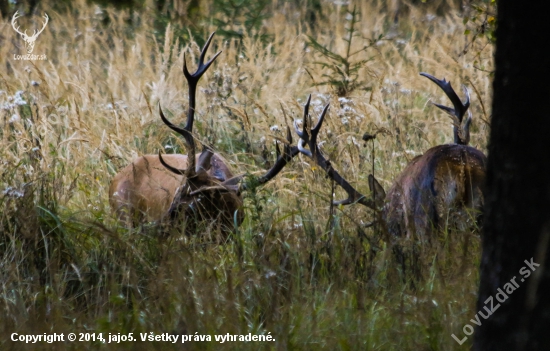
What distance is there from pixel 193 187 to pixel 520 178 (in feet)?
11.4

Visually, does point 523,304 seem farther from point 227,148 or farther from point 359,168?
point 227,148

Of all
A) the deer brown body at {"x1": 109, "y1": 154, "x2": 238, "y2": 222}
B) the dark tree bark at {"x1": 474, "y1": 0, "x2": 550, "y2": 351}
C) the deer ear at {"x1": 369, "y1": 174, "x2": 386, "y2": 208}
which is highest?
the dark tree bark at {"x1": 474, "y1": 0, "x2": 550, "y2": 351}

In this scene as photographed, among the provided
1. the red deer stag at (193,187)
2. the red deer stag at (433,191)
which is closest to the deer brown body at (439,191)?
the red deer stag at (433,191)

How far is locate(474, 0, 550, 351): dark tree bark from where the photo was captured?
8.13ft

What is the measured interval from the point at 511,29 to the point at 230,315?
162 cm

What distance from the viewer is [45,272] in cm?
437

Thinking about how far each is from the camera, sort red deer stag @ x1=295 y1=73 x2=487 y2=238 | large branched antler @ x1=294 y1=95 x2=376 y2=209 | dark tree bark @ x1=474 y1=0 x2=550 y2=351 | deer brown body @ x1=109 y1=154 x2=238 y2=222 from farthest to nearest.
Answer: deer brown body @ x1=109 y1=154 x2=238 y2=222 → large branched antler @ x1=294 y1=95 x2=376 y2=209 → red deer stag @ x1=295 y1=73 x2=487 y2=238 → dark tree bark @ x1=474 y1=0 x2=550 y2=351

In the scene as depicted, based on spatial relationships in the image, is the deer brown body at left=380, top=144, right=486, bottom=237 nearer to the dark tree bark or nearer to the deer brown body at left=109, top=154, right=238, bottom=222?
the deer brown body at left=109, top=154, right=238, bottom=222

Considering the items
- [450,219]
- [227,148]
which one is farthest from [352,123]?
[450,219]

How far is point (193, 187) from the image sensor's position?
573 cm

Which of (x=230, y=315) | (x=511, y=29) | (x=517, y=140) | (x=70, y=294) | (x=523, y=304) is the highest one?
(x=511, y=29)

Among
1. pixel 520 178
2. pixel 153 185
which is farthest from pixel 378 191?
pixel 520 178

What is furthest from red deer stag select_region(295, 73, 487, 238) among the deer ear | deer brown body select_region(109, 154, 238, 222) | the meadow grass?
deer brown body select_region(109, 154, 238, 222)

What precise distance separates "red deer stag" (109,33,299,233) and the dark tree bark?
2848mm
